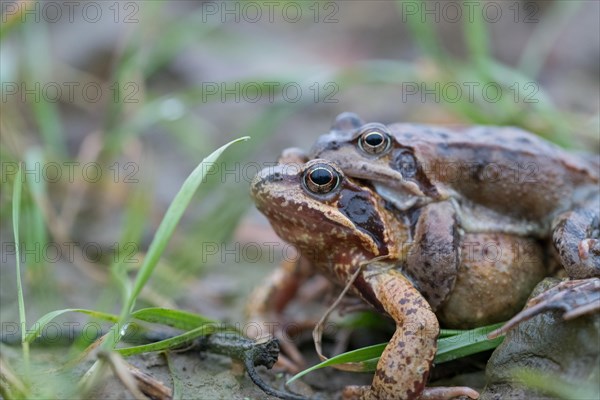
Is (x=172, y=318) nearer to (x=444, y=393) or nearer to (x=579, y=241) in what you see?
(x=444, y=393)

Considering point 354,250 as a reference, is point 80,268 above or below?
below

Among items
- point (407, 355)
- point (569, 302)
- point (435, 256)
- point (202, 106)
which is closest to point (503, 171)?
point (435, 256)

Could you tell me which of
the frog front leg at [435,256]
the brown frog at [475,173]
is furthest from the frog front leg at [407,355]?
the brown frog at [475,173]

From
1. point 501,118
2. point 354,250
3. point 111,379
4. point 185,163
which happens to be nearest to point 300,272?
point 354,250

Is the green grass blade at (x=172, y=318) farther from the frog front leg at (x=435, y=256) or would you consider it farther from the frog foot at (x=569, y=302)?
the frog foot at (x=569, y=302)

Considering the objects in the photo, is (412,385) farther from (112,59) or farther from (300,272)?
(112,59)

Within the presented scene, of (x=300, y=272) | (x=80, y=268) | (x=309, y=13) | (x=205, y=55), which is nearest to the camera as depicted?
(x=300, y=272)
